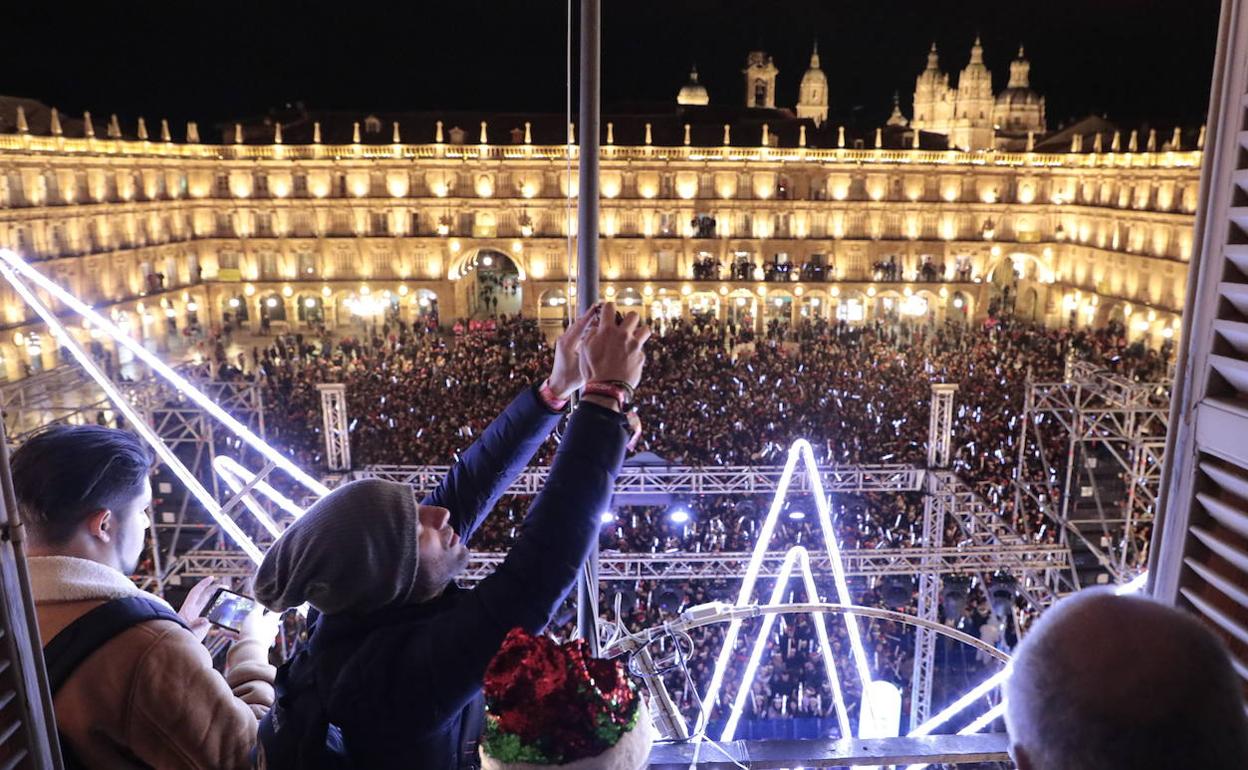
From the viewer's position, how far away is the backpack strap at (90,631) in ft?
6.87

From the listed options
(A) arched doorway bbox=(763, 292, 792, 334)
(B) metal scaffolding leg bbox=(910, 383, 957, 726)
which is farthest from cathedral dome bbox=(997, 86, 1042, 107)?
(B) metal scaffolding leg bbox=(910, 383, 957, 726)

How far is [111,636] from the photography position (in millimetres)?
2131

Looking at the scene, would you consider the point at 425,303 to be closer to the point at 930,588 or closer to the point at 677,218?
the point at 677,218

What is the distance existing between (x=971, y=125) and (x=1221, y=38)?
66.3 m

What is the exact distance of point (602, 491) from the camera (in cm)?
192

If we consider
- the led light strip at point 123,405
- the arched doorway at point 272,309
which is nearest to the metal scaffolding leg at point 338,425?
the led light strip at point 123,405

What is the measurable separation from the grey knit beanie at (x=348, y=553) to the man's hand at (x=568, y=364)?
562 mm

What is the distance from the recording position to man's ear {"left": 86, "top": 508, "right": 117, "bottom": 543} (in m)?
2.36

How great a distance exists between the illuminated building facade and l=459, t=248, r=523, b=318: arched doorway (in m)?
1.93

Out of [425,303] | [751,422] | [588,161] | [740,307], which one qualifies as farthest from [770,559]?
[425,303]

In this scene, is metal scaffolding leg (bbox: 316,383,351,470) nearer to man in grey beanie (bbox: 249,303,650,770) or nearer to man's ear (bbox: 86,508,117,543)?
man's ear (bbox: 86,508,117,543)

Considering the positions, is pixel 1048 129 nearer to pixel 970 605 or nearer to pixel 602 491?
pixel 970 605

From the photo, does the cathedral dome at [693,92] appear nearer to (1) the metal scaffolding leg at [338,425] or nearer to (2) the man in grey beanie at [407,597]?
(1) the metal scaffolding leg at [338,425]

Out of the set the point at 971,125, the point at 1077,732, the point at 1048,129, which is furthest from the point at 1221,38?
the point at 1048,129
